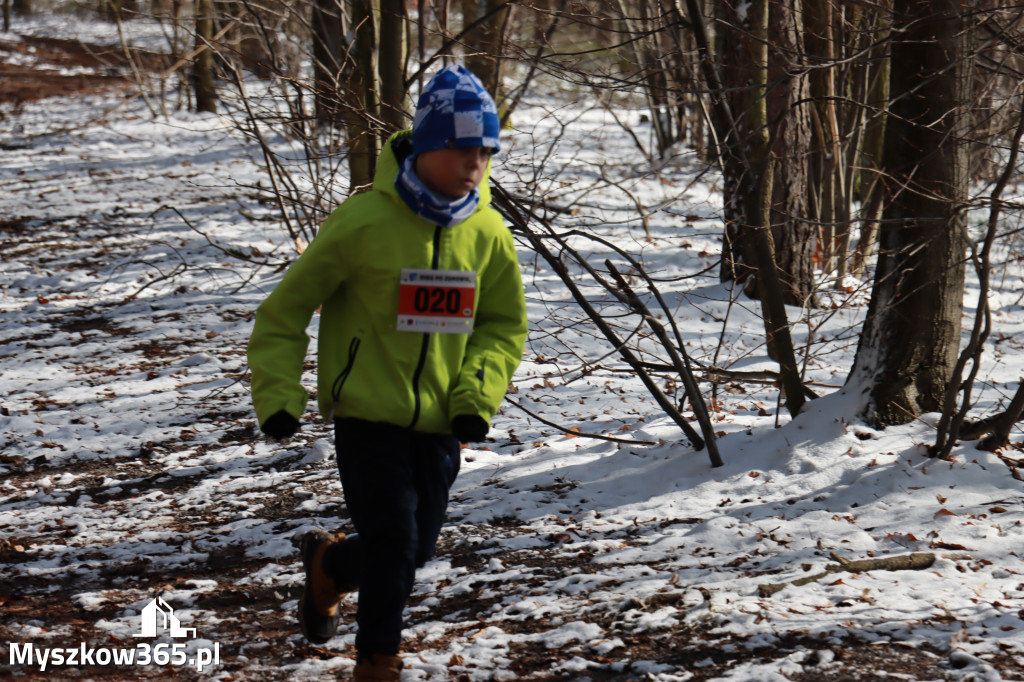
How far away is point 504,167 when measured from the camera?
4.23m

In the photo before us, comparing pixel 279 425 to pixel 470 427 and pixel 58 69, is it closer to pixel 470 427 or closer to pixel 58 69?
pixel 470 427

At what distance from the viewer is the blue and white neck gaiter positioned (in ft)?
8.77

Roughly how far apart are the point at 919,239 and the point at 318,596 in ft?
10.4

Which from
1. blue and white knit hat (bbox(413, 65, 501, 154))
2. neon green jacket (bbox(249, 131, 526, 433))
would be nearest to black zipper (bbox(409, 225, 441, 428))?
neon green jacket (bbox(249, 131, 526, 433))

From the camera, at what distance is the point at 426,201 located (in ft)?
8.78

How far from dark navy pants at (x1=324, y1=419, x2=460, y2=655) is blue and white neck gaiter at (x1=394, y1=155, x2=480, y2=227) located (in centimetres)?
64

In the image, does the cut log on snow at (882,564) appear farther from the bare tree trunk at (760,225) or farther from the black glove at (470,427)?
the black glove at (470,427)

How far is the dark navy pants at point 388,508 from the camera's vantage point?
2629 mm

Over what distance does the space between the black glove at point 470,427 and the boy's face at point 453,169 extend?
662mm

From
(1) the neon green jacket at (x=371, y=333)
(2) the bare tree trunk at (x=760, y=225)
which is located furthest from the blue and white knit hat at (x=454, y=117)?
(2) the bare tree trunk at (x=760, y=225)

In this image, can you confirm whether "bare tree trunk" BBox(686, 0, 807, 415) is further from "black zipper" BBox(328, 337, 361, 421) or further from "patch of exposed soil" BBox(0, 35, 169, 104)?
"patch of exposed soil" BBox(0, 35, 169, 104)

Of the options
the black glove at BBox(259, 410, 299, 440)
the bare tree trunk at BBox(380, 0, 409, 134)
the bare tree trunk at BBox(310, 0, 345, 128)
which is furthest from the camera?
the bare tree trunk at BBox(380, 0, 409, 134)

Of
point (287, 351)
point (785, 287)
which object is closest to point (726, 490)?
point (287, 351)

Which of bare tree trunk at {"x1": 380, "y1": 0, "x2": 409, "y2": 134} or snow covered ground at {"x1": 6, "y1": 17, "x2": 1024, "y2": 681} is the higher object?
bare tree trunk at {"x1": 380, "y1": 0, "x2": 409, "y2": 134}
